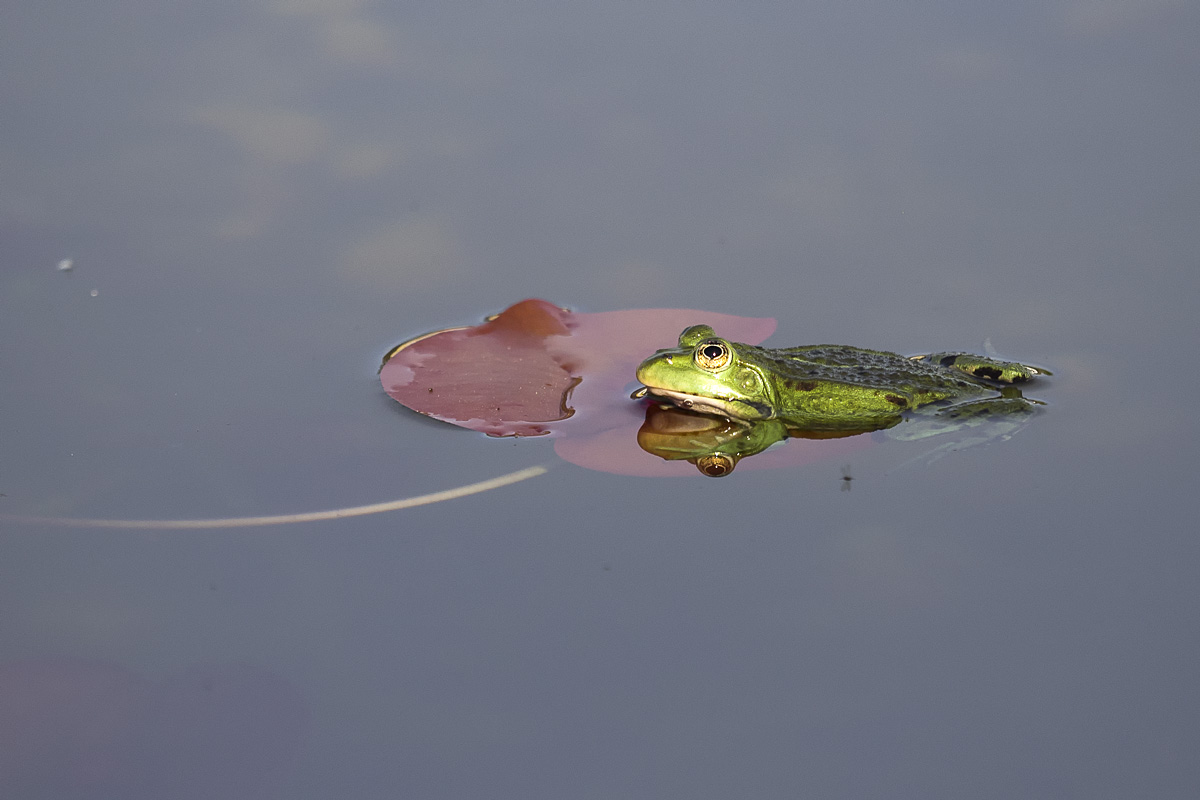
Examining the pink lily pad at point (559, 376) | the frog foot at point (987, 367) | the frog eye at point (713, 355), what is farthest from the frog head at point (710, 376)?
the frog foot at point (987, 367)

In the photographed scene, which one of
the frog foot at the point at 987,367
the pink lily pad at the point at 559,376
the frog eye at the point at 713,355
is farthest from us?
the frog foot at the point at 987,367

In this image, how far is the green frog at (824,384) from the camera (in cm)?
479

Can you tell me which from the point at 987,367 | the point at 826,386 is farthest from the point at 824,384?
the point at 987,367

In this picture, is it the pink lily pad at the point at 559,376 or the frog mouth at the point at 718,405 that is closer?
the pink lily pad at the point at 559,376

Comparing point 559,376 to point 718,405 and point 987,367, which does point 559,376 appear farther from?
point 987,367

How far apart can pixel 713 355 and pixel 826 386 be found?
540 mm

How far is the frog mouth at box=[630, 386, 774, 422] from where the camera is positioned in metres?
4.89

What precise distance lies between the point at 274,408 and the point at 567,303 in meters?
1.55

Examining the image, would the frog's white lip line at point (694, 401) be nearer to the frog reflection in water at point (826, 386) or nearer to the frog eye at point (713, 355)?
the frog reflection in water at point (826, 386)

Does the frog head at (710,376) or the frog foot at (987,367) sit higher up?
the frog foot at (987,367)

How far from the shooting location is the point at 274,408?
4699 millimetres

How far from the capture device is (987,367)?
4988 mm

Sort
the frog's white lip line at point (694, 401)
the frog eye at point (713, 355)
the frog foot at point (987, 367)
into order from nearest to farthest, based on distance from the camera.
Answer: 1. the frog eye at point (713, 355)
2. the frog's white lip line at point (694, 401)
3. the frog foot at point (987, 367)

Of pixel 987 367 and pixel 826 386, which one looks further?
pixel 987 367
